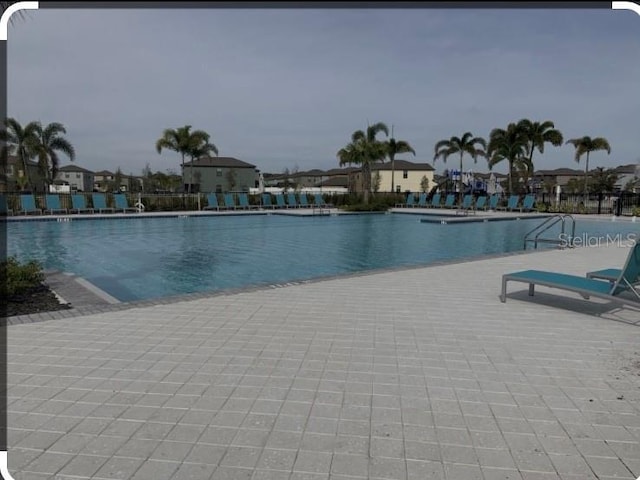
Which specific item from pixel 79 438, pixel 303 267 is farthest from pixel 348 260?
pixel 79 438

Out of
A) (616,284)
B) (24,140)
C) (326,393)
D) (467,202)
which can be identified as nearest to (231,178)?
(24,140)

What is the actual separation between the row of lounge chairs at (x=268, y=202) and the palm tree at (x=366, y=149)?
3.68 meters

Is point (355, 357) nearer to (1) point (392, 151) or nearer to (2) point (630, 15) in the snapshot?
(2) point (630, 15)

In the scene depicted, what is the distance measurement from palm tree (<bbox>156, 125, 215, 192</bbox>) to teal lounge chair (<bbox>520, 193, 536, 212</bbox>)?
Answer: 2337cm

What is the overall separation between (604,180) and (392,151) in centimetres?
3444

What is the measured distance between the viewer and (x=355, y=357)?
3.64m

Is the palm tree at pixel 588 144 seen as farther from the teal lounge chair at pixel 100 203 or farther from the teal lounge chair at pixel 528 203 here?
the teal lounge chair at pixel 100 203

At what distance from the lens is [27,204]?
22.3 m

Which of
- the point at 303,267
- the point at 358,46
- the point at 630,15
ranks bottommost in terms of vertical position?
the point at 303,267

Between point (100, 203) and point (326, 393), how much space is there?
83.8 ft

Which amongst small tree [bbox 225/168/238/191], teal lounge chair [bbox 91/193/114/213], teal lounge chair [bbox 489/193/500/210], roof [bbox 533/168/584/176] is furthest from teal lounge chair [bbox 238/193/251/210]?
roof [bbox 533/168/584/176]

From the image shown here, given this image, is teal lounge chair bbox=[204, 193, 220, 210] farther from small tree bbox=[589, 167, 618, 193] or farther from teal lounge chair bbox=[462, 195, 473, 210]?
small tree bbox=[589, 167, 618, 193]

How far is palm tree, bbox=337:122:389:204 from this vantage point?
33.1 m

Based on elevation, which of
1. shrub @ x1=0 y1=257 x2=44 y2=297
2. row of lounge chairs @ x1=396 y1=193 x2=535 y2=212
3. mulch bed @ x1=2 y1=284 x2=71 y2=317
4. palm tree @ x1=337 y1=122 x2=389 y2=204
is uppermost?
palm tree @ x1=337 y1=122 x2=389 y2=204
